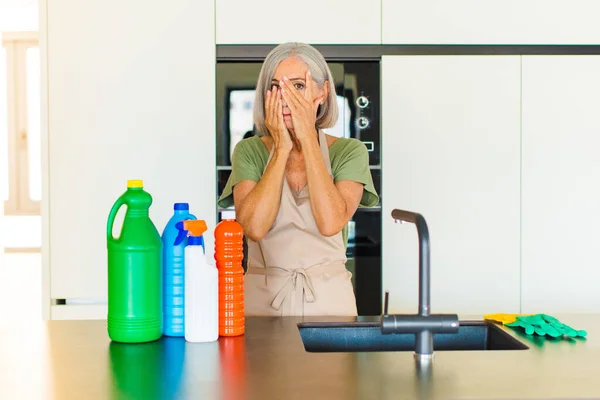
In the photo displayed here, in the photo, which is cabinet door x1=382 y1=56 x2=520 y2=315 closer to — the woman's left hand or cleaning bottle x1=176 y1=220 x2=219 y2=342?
the woman's left hand

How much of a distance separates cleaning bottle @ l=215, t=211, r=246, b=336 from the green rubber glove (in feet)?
1.92

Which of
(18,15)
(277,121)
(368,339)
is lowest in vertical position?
(368,339)

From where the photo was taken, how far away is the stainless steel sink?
1555 mm

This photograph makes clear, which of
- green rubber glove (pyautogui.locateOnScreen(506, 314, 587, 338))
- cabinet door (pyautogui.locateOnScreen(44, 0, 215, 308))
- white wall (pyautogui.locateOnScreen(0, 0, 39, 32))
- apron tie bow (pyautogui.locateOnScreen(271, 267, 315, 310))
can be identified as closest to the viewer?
green rubber glove (pyautogui.locateOnScreen(506, 314, 587, 338))

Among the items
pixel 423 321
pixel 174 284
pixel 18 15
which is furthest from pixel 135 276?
pixel 18 15

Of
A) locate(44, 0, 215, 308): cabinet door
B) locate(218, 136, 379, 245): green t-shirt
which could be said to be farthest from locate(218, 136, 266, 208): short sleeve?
locate(44, 0, 215, 308): cabinet door

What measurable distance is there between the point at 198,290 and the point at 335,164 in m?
0.74

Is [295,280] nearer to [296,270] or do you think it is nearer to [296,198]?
[296,270]

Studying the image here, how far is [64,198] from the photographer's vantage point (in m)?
2.58

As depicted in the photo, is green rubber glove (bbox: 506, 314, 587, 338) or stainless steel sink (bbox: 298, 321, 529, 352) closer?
green rubber glove (bbox: 506, 314, 587, 338)

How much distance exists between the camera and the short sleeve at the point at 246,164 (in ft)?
6.35

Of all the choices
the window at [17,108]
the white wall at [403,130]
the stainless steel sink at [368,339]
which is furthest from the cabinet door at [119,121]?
the window at [17,108]

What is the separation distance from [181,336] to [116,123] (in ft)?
4.51

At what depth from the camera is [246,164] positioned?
1.94 meters
